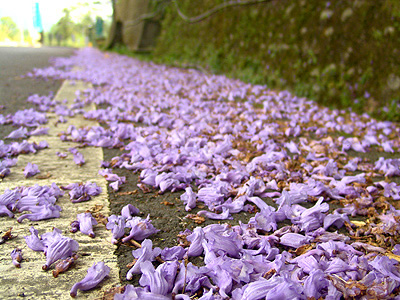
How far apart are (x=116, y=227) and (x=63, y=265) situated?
271 mm

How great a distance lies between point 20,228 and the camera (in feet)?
4.59

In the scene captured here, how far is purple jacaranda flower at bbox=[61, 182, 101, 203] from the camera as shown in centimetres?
170

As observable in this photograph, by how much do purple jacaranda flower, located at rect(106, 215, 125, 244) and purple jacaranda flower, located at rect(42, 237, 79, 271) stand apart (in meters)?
0.16

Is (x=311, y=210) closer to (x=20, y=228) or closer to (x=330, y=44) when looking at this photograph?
(x=20, y=228)

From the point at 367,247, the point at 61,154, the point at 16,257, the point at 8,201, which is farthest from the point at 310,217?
the point at 61,154

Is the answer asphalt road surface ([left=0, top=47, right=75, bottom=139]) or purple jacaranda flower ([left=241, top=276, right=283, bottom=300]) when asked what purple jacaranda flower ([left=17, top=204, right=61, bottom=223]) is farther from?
asphalt road surface ([left=0, top=47, right=75, bottom=139])

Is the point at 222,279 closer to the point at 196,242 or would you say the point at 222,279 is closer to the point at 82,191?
the point at 196,242

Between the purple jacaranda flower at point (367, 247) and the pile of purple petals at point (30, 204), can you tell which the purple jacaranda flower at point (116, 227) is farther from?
the purple jacaranda flower at point (367, 247)

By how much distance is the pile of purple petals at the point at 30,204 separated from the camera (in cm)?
149

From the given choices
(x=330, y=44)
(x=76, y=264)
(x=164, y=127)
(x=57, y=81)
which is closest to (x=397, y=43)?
(x=330, y=44)

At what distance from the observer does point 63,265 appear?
3.76ft

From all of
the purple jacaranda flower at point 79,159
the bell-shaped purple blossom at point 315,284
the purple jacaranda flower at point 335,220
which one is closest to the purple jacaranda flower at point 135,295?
the bell-shaped purple blossom at point 315,284

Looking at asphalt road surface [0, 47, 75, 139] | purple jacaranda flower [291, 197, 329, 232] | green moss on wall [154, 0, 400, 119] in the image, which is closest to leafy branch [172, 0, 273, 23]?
green moss on wall [154, 0, 400, 119]

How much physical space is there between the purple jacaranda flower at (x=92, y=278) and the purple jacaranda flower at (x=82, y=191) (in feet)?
2.07
